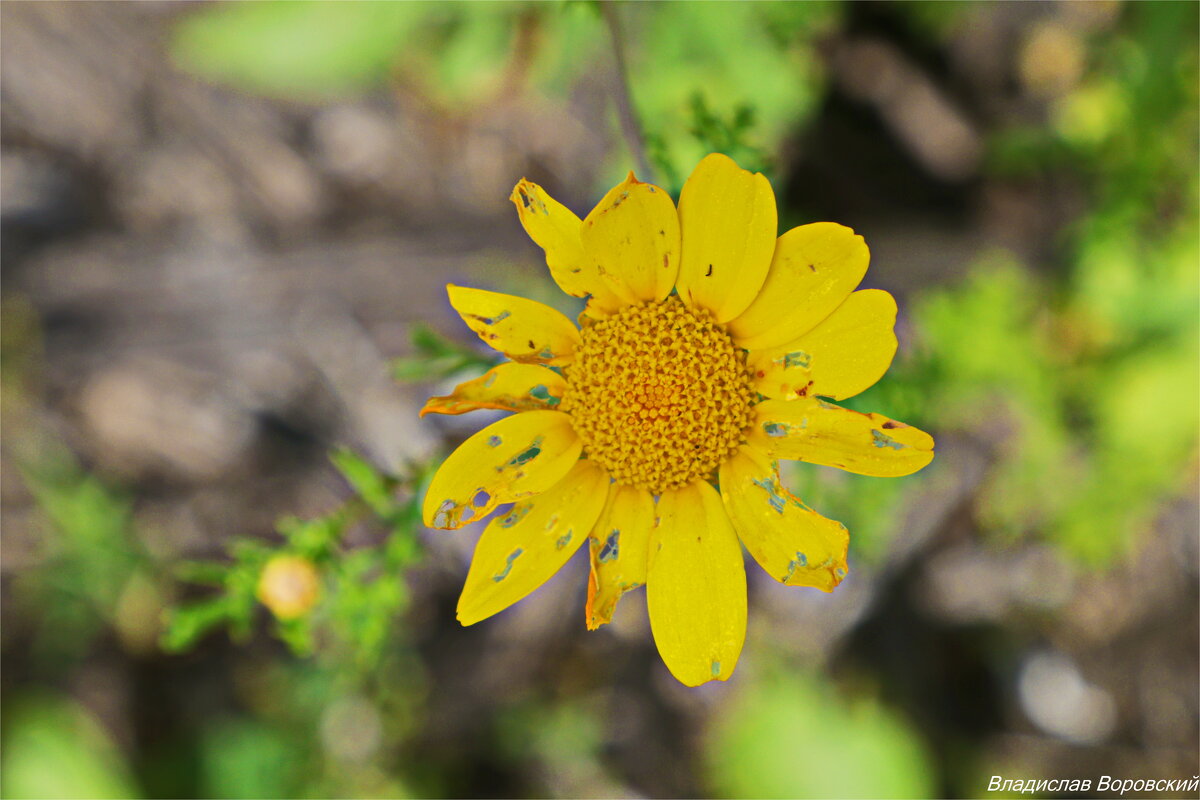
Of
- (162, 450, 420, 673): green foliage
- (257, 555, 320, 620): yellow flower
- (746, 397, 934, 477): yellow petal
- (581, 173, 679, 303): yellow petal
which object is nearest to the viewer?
(746, 397, 934, 477): yellow petal

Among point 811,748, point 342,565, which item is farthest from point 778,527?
point 811,748

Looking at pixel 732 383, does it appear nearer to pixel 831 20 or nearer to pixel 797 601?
pixel 797 601

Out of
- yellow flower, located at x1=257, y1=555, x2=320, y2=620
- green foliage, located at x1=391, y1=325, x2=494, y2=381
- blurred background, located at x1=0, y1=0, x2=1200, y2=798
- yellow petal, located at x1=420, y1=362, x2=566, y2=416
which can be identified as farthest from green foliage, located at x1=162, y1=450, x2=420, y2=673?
blurred background, located at x1=0, y1=0, x2=1200, y2=798

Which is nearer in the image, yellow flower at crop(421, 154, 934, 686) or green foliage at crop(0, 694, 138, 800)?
yellow flower at crop(421, 154, 934, 686)

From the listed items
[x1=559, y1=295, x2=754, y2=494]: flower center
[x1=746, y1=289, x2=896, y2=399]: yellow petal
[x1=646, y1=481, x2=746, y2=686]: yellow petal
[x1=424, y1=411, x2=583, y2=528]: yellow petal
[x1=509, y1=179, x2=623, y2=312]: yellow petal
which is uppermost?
[x1=509, y1=179, x2=623, y2=312]: yellow petal

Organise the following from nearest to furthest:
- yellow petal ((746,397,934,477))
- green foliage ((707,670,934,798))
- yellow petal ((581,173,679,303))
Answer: yellow petal ((746,397,934,477)), yellow petal ((581,173,679,303)), green foliage ((707,670,934,798))

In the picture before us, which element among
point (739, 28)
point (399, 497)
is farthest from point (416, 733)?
point (739, 28)

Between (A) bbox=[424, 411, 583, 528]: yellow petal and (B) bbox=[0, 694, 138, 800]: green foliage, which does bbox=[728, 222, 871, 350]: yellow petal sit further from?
(B) bbox=[0, 694, 138, 800]: green foliage

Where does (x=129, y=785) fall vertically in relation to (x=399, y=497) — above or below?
below
